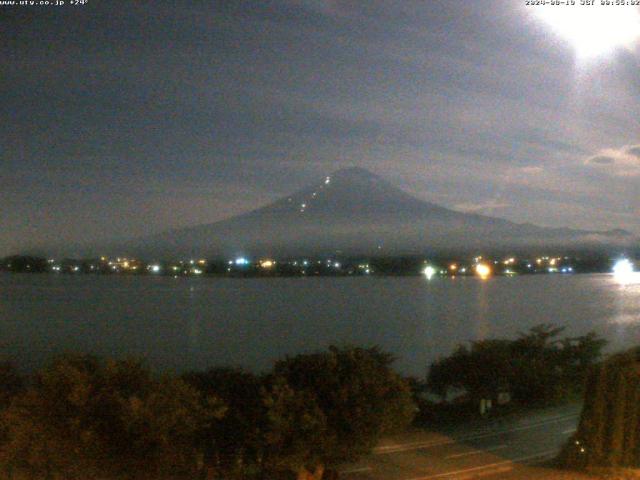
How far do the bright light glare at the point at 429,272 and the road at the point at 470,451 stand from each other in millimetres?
58603

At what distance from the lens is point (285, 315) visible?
5650cm

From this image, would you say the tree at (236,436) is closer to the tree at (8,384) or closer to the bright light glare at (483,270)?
the tree at (8,384)

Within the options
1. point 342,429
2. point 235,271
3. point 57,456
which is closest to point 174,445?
point 57,456

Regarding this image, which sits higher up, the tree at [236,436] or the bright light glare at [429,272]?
the bright light glare at [429,272]

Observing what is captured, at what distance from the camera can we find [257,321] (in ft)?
174

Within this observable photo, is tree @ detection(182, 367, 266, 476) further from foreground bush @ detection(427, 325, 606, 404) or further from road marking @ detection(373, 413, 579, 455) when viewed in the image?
foreground bush @ detection(427, 325, 606, 404)

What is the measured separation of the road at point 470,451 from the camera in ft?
34.7

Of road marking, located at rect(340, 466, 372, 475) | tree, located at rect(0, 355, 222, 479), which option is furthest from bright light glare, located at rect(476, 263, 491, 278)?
tree, located at rect(0, 355, 222, 479)

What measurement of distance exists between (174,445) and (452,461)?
512 cm

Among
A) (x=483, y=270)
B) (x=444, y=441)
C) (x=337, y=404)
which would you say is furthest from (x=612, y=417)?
(x=483, y=270)

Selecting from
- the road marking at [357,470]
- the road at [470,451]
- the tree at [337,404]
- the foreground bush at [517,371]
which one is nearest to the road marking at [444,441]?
the road at [470,451]

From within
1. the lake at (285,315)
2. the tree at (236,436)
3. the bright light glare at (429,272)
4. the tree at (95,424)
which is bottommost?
the lake at (285,315)

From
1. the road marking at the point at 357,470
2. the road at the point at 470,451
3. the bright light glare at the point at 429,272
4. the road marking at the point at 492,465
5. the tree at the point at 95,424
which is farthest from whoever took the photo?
the bright light glare at the point at 429,272

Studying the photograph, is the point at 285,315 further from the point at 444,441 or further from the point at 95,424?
the point at 95,424
